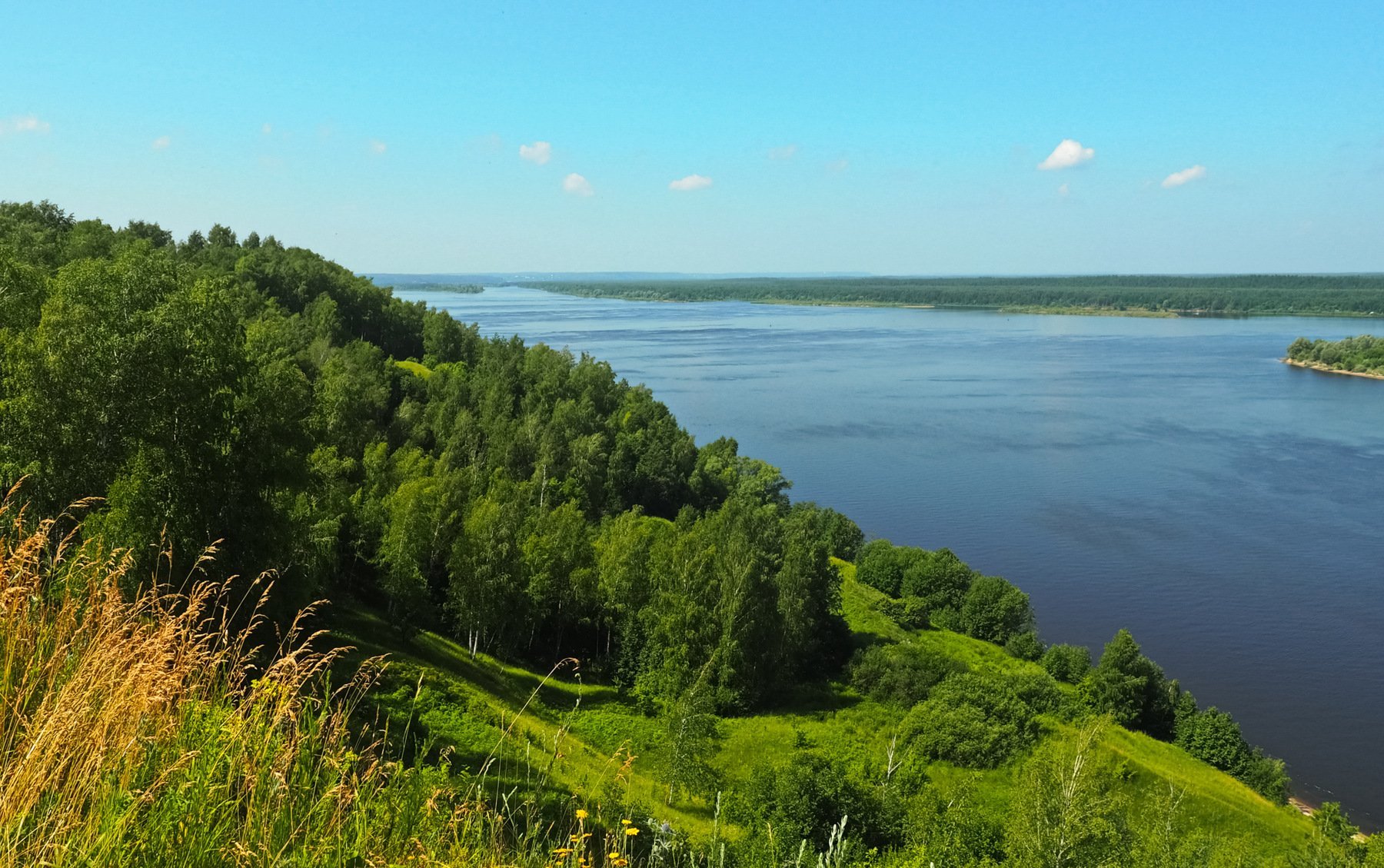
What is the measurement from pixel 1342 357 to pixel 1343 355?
0.70 metres

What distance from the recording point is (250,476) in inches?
527

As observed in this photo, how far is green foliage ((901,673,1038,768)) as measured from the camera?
2372cm

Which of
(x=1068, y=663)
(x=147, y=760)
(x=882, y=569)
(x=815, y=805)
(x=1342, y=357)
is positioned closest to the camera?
(x=147, y=760)

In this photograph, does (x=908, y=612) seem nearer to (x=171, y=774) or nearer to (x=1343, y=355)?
Result: (x=171, y=774)

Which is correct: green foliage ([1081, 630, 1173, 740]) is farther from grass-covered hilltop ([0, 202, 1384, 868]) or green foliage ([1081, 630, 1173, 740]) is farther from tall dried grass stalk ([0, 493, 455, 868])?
tall dried grass stalk ([0, 493, 455, 868])

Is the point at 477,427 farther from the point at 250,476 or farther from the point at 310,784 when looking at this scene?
the point at 310,784

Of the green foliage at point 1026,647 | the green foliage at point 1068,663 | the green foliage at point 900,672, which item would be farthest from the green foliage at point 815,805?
the green foliage at point 1026,647

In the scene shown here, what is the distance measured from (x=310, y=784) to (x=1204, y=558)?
4350cm

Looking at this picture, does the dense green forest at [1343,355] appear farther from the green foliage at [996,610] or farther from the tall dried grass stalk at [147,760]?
the tall dried grass stalk at [147,760]

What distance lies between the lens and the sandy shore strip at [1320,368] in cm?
9812

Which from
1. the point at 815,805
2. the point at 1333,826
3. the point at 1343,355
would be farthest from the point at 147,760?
the point at 1343,355

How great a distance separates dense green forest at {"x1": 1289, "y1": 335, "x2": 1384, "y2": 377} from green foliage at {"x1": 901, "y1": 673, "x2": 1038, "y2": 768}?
9890 cm

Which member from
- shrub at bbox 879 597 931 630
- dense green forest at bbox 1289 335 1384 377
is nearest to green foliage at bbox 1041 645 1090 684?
shrub at bbox 879 597 931 630

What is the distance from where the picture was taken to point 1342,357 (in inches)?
4008
